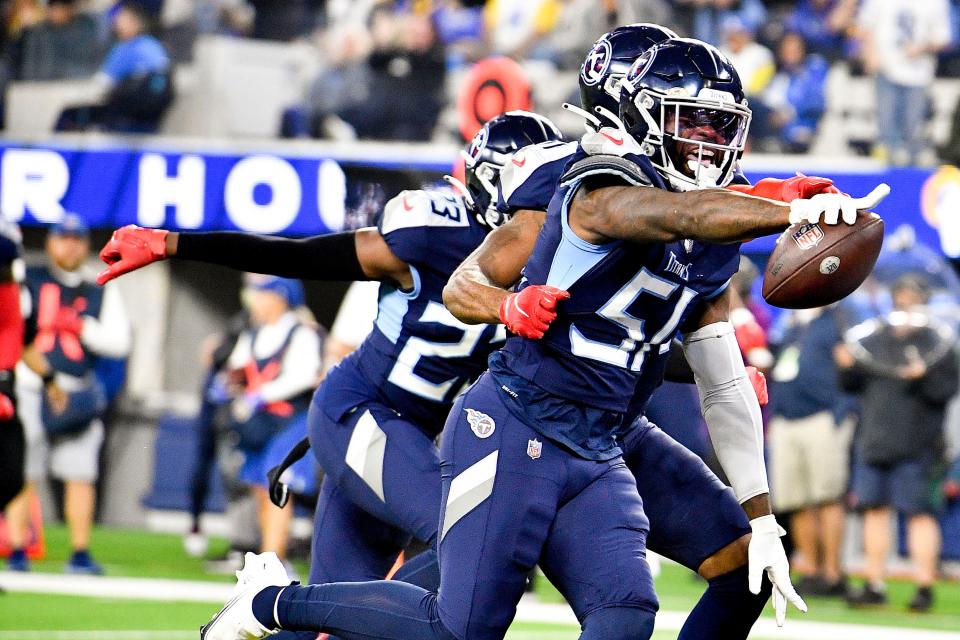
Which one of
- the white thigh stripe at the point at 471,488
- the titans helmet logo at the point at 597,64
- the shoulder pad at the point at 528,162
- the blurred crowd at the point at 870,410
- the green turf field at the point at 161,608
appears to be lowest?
the green turf field at the point at 161,608

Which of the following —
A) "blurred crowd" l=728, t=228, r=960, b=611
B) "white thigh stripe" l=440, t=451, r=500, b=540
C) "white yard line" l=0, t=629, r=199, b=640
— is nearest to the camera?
"white thigh stripe" l=440, t=451, r=500, b=540

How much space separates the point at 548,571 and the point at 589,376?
18.6 inches

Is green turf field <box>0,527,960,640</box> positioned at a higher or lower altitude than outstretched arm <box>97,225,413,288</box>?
lower

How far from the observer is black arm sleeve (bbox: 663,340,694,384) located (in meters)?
4.56

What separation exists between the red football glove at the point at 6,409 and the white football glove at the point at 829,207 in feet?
13.5

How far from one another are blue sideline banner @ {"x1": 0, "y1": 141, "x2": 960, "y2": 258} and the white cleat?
19.0 ft

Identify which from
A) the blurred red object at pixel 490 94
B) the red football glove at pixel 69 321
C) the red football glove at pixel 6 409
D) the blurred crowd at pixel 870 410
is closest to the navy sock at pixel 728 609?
the blurred red object at pixel 490 94

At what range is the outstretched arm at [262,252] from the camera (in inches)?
172

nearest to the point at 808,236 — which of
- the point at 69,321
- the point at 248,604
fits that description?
the point at 248,604

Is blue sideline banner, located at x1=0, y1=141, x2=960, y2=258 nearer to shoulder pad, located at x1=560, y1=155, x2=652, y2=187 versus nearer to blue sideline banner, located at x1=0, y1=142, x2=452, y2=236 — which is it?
blue sideline banner, located at x1=0, y1=142, x2=452, y2=236

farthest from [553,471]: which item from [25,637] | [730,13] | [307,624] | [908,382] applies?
[730,13]

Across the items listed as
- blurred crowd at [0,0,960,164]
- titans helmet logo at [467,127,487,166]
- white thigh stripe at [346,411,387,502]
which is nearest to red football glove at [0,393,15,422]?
white thigh stripe at [346,411,387,502]

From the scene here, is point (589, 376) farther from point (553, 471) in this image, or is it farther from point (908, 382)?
point (908, 382)

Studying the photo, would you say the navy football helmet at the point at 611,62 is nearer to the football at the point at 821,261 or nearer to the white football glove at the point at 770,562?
the football at the point at 821,261
